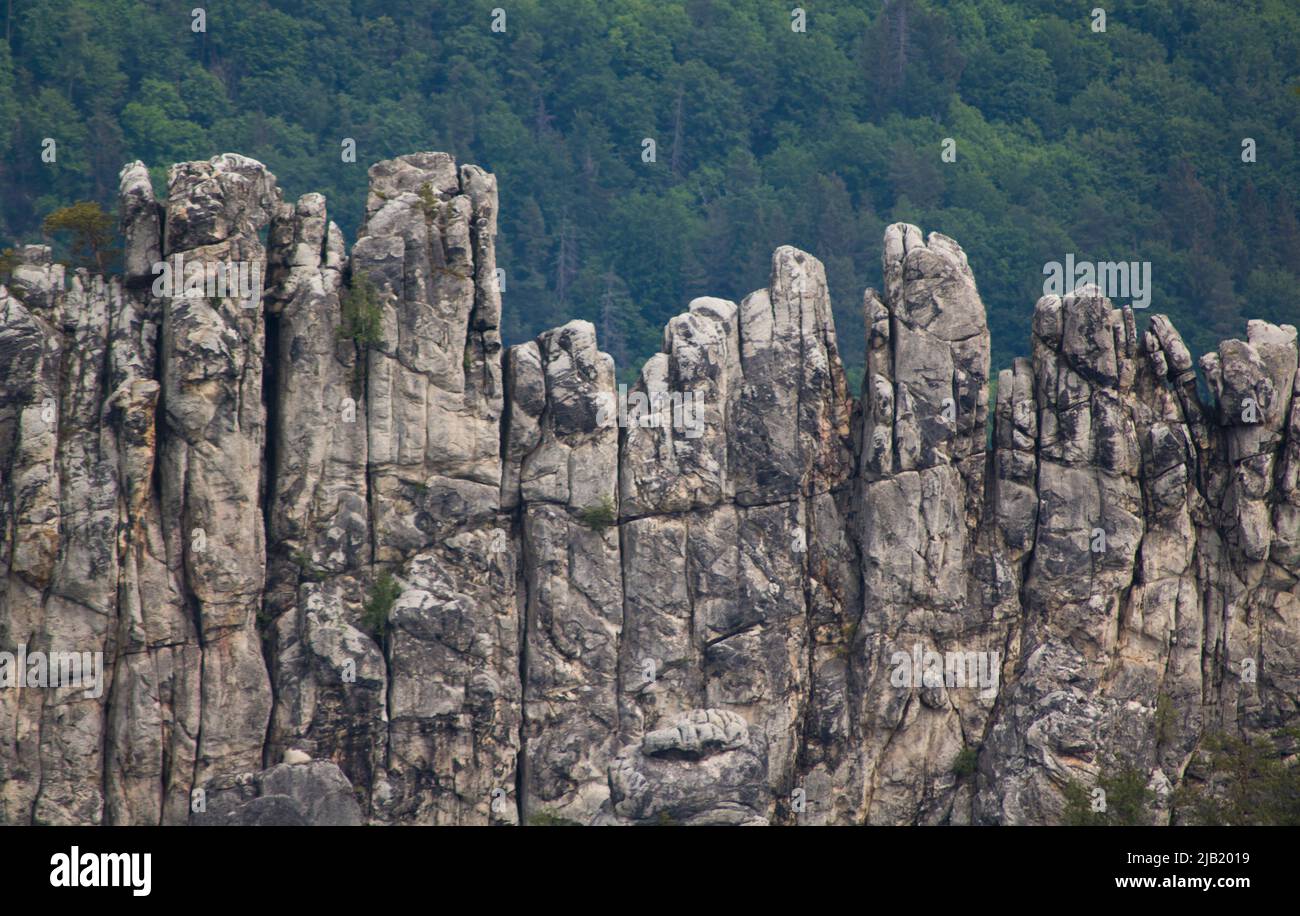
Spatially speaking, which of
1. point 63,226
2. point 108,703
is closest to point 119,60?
point 63,226

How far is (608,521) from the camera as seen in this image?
7194cm

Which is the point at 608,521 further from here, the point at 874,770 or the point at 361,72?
the point at 361,72

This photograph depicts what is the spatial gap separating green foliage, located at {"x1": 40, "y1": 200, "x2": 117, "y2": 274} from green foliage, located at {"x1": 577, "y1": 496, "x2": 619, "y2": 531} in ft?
47.0

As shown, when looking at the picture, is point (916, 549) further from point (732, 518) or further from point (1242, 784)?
point (1242, 784)

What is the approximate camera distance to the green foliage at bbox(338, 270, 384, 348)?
70.2 m

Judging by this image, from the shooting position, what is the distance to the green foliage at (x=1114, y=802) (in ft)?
224

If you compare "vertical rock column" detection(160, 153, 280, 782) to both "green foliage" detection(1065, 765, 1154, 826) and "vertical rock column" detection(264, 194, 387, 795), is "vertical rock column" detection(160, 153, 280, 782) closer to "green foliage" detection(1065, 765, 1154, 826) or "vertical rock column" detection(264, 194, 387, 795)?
"vertical rock column" detection(264, 194, 387, 795)

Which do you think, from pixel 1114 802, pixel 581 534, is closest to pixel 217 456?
pixel 581 534

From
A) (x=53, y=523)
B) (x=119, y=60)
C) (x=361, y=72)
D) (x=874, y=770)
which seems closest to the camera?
(x=53, y=523)

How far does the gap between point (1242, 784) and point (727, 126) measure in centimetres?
9082

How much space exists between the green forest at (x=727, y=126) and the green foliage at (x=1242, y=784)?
62.8 metres

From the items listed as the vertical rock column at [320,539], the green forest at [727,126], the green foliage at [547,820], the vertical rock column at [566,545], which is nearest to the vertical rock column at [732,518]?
the vertical rock column at [566,545]

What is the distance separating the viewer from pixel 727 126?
512 ft

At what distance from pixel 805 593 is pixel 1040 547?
21.1 feet
